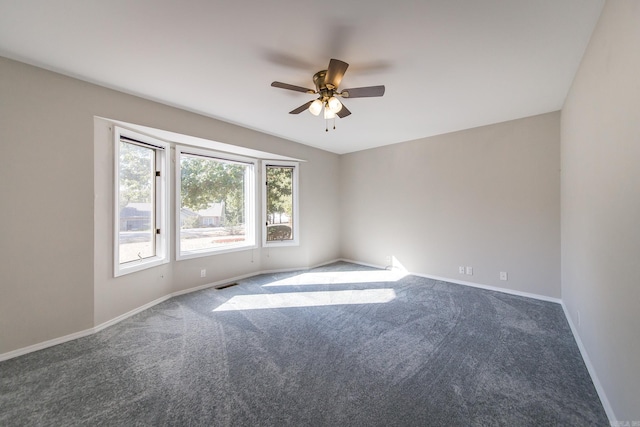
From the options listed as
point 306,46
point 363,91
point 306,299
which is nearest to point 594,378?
point 306,299

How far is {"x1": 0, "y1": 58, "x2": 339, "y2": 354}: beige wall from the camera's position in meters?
2.21

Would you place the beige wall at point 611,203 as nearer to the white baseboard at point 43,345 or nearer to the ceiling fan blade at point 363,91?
the ceiling fan blade at point 363,91

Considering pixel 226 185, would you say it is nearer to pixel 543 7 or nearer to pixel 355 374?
pixel 355 374

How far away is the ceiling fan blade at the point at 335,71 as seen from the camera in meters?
1.96

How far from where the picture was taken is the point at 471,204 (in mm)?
4047

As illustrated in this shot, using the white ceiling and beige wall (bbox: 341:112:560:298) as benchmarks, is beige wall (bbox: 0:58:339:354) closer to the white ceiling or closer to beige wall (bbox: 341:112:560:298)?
the white ceiling

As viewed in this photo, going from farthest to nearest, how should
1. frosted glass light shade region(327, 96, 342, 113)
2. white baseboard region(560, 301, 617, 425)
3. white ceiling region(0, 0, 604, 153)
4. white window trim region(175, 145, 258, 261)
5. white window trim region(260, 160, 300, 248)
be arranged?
white window trim region(260, 160, 300, 248), white window trim region(175, 145, 258, 261), frosted glass light shade region(327, 96, 342, 113), white ceiling region(0, 0, 604, 153), white baseboard region(560, 301, 617, 425)

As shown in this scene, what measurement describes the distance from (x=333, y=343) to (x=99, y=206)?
2952 mm

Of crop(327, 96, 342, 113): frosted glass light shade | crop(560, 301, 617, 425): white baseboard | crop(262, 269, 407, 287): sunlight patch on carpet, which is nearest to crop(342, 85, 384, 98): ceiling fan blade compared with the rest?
crop(327, 96, 342, 113): frosted glass light shade

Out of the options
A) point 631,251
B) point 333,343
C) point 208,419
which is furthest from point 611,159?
point 208,419

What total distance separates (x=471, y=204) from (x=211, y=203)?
4437mm

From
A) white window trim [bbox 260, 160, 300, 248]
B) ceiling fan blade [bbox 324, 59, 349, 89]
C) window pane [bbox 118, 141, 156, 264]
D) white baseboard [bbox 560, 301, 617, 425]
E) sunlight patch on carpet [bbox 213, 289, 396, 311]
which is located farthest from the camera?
white window trim [bbox 260, 160, 300, 248]

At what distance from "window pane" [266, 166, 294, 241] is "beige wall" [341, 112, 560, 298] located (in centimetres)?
160

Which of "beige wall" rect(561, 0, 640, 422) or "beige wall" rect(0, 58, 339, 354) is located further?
"beige wall" rect(0, 58, 339, 354)
